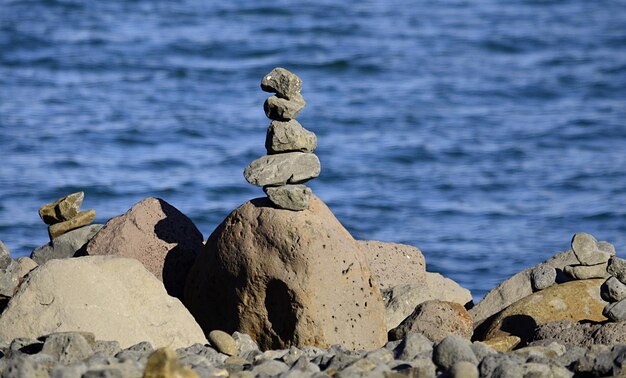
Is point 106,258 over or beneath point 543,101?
over

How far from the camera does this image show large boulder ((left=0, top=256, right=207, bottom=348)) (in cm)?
723

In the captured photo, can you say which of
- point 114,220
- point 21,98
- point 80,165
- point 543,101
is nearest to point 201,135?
point 80,165

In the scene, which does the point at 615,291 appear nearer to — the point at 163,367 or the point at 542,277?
the point at 542,277

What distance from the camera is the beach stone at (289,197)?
7.82m

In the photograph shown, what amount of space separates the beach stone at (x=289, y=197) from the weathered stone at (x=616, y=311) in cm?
195

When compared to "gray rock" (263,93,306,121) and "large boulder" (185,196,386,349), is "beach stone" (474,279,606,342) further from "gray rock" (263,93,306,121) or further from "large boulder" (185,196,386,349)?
"gray rock" (263,93,306,121)

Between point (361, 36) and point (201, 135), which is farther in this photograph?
point (361, 36)

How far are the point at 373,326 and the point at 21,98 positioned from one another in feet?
44.4

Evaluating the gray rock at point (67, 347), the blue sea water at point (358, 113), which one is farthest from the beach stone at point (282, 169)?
the blue sea water at point (358, 113)

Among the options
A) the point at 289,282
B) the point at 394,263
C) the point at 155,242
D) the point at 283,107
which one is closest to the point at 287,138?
the point at 283,107

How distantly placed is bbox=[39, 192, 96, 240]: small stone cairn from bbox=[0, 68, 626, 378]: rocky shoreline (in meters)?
0.24

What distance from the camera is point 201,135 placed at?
18.7 meters

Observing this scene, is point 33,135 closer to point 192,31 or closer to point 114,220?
point 192,31

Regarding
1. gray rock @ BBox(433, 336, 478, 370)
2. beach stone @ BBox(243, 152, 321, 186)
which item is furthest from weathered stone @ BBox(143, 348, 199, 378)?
beach stone @ BBox(243, 152, 321, 186)
